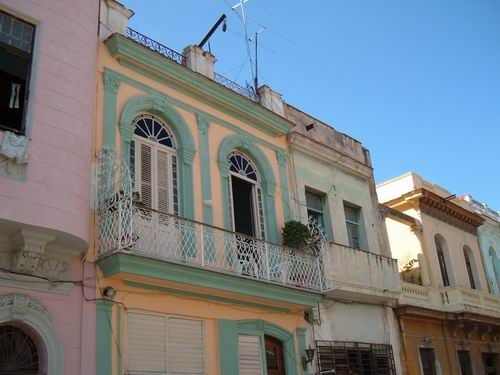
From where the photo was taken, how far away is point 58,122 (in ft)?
28.0

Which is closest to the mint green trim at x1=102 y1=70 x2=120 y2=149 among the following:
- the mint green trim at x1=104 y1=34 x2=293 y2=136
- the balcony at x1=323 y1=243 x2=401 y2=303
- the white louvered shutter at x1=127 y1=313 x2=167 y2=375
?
the mint green trim at x1=104 y1=34 x2=293 y2=136

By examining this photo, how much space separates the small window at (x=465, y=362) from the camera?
1767cm

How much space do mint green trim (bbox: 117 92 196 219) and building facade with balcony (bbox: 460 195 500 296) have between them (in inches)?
576

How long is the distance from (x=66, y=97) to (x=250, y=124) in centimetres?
530

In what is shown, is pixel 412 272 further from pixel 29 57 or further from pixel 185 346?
pixel 29 57

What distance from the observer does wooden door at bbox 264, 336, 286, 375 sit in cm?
1159

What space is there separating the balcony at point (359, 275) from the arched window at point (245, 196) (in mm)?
1690

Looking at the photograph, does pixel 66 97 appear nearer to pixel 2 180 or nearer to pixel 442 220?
pixel 2 180

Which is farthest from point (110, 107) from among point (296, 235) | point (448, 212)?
point (448, 212)

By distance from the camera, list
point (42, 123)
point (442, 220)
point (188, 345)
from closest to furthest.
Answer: point (42, 123), point (188, 345), point (442, 220)

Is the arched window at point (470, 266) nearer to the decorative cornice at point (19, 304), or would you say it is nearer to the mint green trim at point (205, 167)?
the mint green trim at point (205, 167)

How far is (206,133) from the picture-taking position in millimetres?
12117

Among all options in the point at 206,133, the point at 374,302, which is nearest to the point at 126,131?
the point at 206,133

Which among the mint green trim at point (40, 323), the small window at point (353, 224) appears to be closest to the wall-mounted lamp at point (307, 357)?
the small window at point (353, 224)
